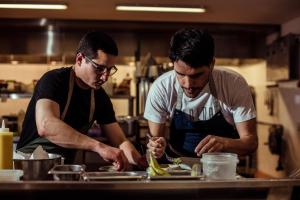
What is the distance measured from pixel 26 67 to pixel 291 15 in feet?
15.3

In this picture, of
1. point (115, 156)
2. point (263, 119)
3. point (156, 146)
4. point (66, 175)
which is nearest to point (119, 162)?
point (115, 156)

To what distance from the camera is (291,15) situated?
6.93 meters

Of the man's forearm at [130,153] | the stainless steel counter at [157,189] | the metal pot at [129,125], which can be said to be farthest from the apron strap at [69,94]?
the metal pot at [129,125]

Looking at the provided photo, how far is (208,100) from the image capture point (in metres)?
2.62

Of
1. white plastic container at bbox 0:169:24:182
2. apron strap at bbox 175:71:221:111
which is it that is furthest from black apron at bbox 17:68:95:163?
white plastic container at bbox 0:169:24:182

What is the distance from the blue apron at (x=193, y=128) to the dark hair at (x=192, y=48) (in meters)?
0.33

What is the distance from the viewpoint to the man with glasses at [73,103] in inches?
87.6

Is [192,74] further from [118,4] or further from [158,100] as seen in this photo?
[118,4]

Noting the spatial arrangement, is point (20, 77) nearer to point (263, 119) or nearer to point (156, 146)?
point (263, 119)

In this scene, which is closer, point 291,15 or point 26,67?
point 291,15

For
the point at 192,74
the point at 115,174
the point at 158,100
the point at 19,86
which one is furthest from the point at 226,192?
the point at 19,86

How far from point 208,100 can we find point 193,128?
193 mm

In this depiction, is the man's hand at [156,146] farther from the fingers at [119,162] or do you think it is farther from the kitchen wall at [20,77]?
the kitchen wall at [20,77]

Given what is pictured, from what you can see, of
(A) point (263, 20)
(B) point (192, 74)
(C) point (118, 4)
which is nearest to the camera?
(B) point (192, 74)
